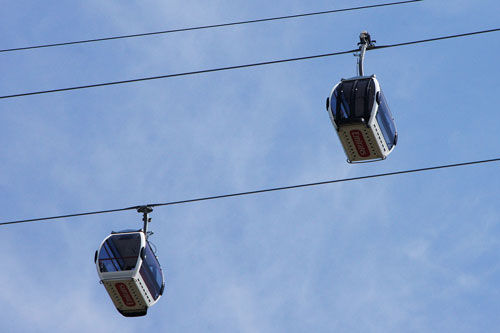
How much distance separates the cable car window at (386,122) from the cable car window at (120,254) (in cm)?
521

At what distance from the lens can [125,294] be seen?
27.5 meters

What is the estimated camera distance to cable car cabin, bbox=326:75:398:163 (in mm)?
26312

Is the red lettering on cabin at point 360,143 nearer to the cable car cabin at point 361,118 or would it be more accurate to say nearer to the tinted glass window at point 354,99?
the cable car cabin at point 361,118

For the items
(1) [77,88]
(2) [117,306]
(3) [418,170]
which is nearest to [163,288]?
(2) [117,306]

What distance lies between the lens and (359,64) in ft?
89.6

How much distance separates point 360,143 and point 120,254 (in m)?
5.19

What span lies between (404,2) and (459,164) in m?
5.94

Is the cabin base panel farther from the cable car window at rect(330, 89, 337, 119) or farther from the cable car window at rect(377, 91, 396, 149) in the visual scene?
the cable car window at rect(330, 89, 337, 119)

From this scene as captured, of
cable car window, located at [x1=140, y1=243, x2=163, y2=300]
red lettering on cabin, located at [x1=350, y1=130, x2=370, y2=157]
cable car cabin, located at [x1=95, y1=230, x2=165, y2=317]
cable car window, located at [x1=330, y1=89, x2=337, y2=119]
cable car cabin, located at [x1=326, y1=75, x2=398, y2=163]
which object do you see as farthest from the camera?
cable car window, located at [x1=140, y1=243, x2=163, y2=300]

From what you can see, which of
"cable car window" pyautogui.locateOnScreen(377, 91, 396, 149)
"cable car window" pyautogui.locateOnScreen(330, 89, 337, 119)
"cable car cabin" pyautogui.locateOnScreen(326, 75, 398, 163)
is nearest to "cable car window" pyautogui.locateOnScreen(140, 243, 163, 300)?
"cable car cabin" pyautogui.locateOnScreen(326, 75, 398, 163)

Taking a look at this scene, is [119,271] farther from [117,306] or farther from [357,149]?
[357,149]

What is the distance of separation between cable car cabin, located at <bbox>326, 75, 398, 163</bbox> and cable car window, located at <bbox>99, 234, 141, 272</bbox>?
4571 millimetres

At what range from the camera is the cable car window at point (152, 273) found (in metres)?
27.5

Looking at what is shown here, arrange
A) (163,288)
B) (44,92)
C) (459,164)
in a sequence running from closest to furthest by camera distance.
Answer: (459,164)
(44,92)
(163,288)
